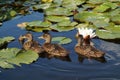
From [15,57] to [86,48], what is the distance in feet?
3.30

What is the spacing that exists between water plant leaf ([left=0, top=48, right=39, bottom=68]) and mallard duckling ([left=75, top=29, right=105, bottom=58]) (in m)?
0.64

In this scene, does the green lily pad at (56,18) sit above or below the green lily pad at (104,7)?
below

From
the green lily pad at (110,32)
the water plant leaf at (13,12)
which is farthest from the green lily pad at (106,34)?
the water plant leaf at (13,12)

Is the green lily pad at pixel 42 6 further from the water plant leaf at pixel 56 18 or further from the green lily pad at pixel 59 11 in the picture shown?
the water plant leaf at pixel 56 18

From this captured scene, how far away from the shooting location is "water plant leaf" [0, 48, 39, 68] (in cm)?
424

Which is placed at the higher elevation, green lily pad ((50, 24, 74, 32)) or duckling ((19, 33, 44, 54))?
duckling ((19, 33, 44, 54))

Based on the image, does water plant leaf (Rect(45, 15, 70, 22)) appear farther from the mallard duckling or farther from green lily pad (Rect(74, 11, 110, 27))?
the mallard duckling

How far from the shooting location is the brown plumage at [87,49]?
14.7 ft

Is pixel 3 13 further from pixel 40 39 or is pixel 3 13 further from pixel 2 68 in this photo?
pixel 2 68

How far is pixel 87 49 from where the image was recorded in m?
4.53

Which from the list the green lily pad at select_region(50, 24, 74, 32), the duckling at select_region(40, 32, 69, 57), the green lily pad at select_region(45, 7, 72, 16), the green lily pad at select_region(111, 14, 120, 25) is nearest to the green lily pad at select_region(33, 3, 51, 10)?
A: the green lily pad at select_region(45, 7, 72, 16)

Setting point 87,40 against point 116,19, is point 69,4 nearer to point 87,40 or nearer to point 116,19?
point 116,19

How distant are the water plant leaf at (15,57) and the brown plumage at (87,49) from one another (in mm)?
632

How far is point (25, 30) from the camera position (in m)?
5.69
